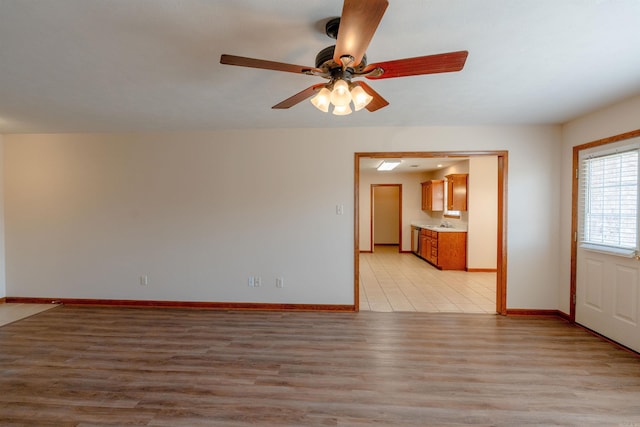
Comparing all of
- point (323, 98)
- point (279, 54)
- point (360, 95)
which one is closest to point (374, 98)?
point (360, 95)

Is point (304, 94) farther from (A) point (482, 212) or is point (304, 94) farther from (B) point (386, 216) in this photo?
(B) point (386, 216)

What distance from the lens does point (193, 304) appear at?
3996 millimetres

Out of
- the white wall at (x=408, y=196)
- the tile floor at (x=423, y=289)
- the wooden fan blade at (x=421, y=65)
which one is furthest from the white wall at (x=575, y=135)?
the white wall at (x=408, y=196)

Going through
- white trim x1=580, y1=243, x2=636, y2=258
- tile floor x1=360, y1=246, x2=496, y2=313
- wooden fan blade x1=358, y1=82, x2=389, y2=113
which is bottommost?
tile floor x1=360, y1=246, x2=496, y2=313

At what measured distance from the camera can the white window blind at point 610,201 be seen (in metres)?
2.74

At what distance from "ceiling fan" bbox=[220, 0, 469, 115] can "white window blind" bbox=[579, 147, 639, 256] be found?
101 inches

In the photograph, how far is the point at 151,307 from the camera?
3996mm

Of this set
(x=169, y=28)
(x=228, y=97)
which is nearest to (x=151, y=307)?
(x=228, y=97)

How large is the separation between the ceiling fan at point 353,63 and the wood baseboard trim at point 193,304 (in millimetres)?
2754

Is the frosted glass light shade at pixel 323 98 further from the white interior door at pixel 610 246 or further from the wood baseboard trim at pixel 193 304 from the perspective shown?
the white interior door at pixel 610 246

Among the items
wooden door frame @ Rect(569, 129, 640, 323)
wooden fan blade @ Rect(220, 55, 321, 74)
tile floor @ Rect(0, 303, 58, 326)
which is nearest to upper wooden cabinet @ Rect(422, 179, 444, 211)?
wooden door frame @ Rect(569, 129, 640, 323)

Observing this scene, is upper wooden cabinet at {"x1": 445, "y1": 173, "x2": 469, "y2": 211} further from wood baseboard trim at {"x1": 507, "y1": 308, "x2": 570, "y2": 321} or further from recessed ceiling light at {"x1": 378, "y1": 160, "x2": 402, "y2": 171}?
wood baseboard trim at {"x1": 507, "y1": 308, "x2": 570, "y2": 321}

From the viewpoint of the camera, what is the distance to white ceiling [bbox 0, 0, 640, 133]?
152cm

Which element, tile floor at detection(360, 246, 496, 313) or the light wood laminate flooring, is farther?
tile floor at detection(360, 246, 496, 313)
